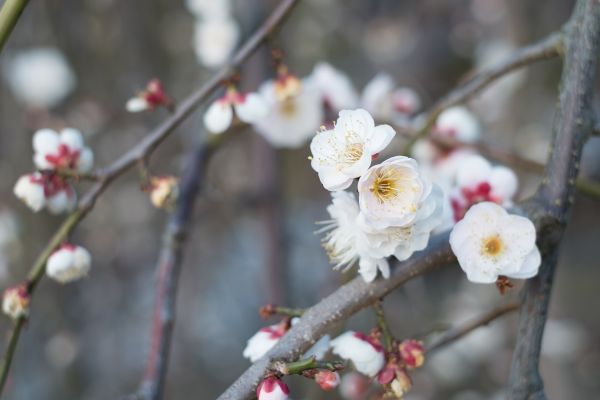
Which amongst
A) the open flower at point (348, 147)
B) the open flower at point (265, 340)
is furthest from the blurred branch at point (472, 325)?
the open flower at point (348, 147)

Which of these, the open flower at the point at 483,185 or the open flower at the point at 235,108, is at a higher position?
the open flower at the point at 235,108

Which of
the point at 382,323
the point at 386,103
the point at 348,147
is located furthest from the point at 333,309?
the point at 386,103

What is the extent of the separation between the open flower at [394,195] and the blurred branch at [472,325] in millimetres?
302

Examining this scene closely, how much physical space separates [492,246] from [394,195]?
154 mm

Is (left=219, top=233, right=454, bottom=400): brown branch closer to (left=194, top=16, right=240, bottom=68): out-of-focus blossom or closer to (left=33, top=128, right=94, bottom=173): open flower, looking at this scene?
(left=33, top=128, right=94, bottom=173): open flower

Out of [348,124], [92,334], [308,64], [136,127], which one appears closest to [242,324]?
[92,334]

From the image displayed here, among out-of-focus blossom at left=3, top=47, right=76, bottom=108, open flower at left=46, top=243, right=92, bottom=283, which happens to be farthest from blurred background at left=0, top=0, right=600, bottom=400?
open flower at left=46, top=243, right=92, bottom=283

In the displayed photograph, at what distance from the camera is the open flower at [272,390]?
0.77 meters

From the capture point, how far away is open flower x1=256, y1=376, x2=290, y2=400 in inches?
30.3

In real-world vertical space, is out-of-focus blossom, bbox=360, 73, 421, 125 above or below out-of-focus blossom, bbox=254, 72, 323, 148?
above

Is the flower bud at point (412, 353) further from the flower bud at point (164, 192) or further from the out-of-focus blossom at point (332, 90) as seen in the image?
the out-of-focus blossom at point (332, 90)

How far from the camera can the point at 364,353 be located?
0.90 m

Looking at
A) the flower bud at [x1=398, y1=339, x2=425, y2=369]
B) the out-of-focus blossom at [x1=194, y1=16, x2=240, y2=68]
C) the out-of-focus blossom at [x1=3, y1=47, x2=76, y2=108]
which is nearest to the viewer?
the flower bud at [x1=398, y1=339, x2=425, y2=369]

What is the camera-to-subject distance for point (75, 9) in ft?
9.43
